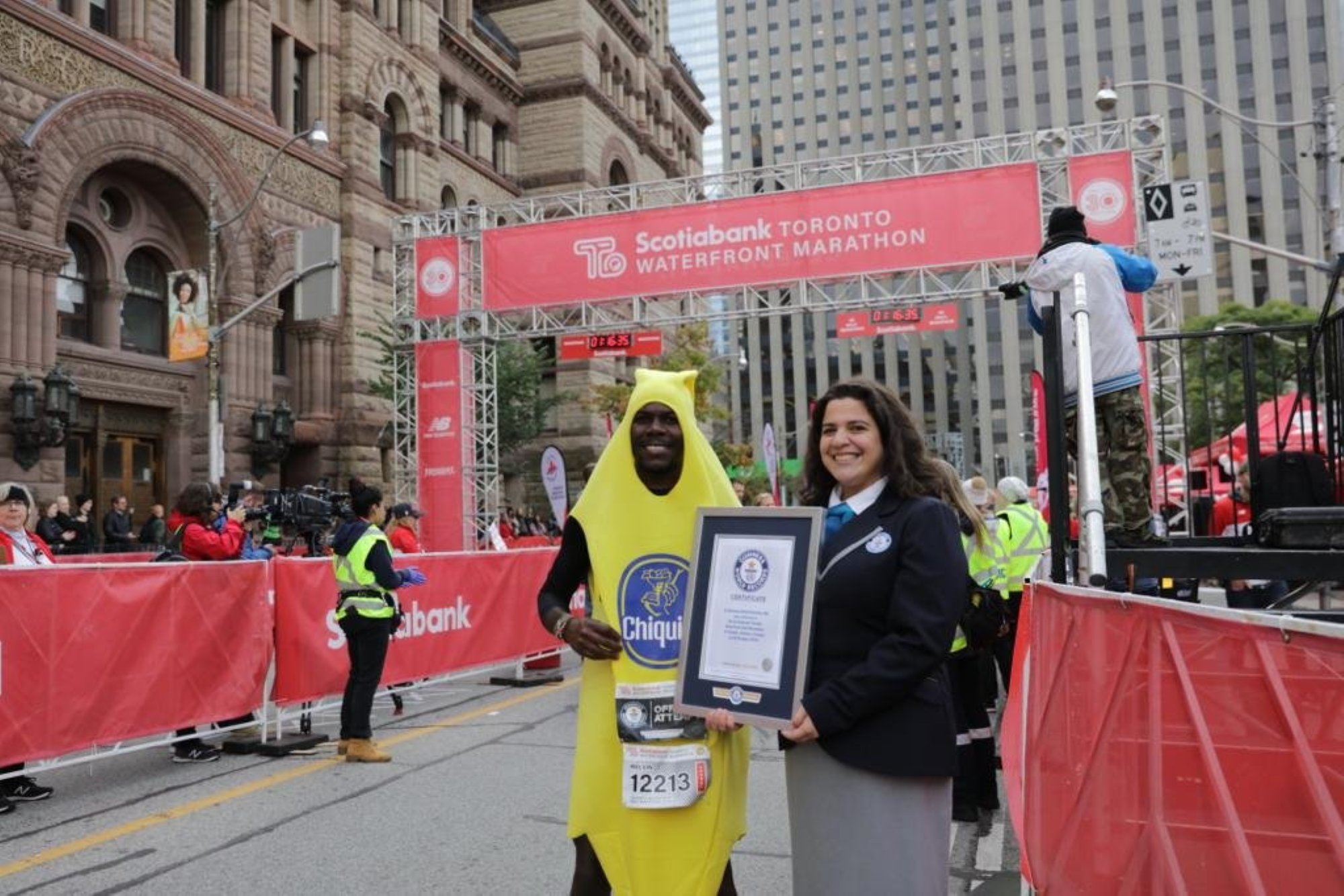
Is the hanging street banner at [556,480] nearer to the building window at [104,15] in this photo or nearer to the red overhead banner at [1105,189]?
the red overhead banner at [1105,189]

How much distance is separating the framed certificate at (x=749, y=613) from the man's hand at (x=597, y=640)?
296 mm

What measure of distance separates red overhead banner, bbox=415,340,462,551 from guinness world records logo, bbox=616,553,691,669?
19.1m

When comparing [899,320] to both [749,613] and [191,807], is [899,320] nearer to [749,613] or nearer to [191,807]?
[191,807]

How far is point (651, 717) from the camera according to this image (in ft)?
9.96

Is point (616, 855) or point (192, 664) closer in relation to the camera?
point (616, 855)

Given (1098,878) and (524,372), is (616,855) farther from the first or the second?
(524,372)

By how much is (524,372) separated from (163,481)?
1007cm

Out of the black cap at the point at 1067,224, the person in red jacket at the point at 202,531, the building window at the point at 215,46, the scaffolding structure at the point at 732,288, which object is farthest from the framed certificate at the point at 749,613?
the building window at the point at 215,46

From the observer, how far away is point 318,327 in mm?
27516

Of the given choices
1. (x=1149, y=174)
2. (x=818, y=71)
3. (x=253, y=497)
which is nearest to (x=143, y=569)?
(x=253, y=497)

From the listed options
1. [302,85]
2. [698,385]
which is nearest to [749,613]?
[302,85]

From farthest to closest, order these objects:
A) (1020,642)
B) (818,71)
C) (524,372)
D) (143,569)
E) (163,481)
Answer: (818,71)
(524,372)
(163,481)
(143,569)
(1020,642)

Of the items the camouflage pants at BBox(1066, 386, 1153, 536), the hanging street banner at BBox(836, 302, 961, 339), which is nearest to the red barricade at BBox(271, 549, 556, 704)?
the camouflage pants at BBox(1066, 386, 1153, 536)

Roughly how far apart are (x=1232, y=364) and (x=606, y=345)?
52.3 feet
